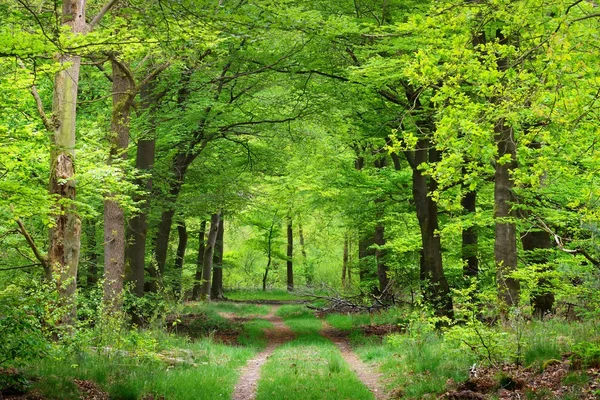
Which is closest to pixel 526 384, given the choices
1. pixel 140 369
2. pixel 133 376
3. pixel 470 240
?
pixel 133 376

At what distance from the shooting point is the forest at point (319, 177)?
693 cm

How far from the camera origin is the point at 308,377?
403 inches

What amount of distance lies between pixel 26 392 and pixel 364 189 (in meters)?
13.4

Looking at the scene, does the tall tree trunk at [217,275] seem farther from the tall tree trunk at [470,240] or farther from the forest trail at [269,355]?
the tall tree trunk at [470,240]

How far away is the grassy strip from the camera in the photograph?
9000 millimetres

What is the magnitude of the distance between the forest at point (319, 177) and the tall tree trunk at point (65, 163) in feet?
0.12

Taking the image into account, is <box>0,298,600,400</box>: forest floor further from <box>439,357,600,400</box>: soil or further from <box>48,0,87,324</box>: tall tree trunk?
<box>48,0,87,324</box>: tall tree trunk

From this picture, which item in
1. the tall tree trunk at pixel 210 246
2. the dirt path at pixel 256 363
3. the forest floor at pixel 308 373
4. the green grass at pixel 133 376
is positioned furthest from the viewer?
the tall tree trunk at pixel 210 246

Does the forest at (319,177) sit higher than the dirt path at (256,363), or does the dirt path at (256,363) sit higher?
the forest at (319,177)

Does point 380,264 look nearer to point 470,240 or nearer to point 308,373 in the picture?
point 470,240

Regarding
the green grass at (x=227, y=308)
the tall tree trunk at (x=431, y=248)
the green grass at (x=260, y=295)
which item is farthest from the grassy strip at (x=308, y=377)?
the green grass at (x=260, y=295)

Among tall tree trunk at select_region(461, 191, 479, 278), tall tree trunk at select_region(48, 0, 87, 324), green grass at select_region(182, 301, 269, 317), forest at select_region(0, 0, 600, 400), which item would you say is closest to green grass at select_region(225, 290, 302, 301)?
green grass at select_region(182, 301, 269, 317)

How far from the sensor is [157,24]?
8.55 m

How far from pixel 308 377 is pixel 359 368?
2.62 meters
